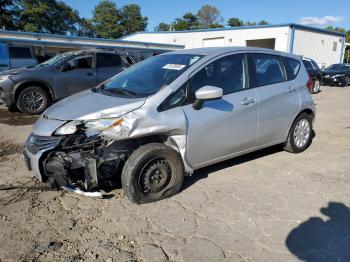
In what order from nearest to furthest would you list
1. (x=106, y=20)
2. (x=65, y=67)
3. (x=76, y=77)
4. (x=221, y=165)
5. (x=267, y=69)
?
(x=267, y=69)
(x=221, y=165)
(x=65, y=67)
(x=76, y=77)
(x=106, y=20)

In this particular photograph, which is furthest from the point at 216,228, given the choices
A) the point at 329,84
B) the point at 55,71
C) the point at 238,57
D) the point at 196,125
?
the point at 329,84

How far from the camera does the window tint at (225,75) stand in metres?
3.97

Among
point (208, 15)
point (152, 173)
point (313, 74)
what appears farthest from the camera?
point (208, 15)

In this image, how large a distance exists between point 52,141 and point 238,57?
8.51 ft

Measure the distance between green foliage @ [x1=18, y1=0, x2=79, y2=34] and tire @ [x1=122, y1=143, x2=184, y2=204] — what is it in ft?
158

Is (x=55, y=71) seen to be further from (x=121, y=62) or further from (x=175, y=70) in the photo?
(x=175, y=70)

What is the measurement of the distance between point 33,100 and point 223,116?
6363 mm

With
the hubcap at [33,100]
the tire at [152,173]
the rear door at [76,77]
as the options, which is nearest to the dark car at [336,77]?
the rear door at [76,77]

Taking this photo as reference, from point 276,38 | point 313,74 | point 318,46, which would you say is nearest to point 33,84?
point 313,74

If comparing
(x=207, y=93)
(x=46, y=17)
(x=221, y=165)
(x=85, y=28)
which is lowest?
(x=221, y=165)

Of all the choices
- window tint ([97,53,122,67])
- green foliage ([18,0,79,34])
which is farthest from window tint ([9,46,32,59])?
green foliage ([18,0,79,34])

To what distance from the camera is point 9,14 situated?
1732 inches

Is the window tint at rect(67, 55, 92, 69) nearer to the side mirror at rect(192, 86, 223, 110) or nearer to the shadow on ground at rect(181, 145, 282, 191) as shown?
the shadow on ground at rect(181, 145, 282, 191)

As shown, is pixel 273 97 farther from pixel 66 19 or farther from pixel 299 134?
pixel 66 19
